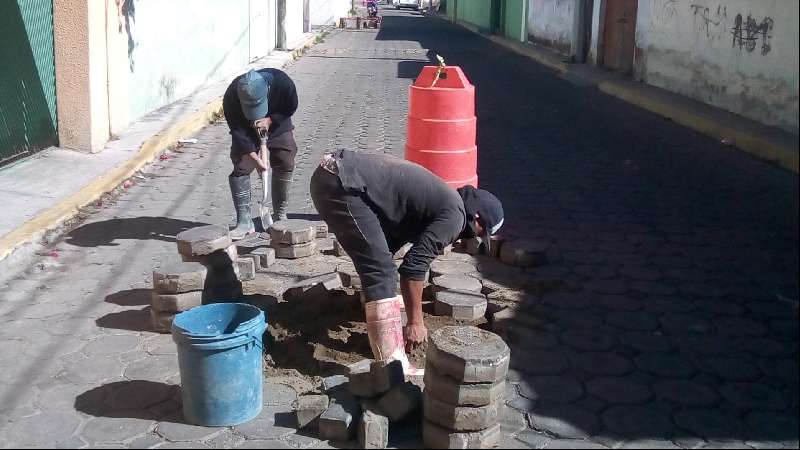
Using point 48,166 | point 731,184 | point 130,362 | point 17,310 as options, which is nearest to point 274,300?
point 130,362

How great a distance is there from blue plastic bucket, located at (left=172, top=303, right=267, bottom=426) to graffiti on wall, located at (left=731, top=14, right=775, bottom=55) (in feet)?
8.52

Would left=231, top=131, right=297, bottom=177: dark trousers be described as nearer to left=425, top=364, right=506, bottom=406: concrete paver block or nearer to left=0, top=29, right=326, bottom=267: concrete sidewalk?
left=0, top=29, right=326, bottom=267: concrete sidewalk

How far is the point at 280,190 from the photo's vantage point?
6.60 meters

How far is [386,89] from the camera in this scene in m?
16.3

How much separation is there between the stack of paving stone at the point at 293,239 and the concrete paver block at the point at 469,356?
249 cm

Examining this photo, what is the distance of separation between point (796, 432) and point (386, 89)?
13.3 m

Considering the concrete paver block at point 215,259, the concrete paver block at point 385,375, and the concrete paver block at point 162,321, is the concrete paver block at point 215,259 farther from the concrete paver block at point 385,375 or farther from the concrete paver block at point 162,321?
the concrete paver block at point 385,375

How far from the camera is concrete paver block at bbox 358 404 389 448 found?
3.46 meters

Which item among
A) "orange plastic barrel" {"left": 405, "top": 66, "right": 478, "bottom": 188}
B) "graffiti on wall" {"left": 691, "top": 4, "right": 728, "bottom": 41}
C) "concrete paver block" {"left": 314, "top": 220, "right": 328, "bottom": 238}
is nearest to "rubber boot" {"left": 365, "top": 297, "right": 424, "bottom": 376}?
"concrete paver block" {"left": 314, "top": 220, "right": 328, "bottom": 238}

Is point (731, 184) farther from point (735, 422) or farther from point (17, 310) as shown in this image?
point (17, 310)

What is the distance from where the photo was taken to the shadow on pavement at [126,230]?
6.64 meters

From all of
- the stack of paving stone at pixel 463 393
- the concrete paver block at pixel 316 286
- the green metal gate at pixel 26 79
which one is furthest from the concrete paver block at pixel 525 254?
the green metal gate at pixel 26 79

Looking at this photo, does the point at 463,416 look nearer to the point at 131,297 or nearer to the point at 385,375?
the point at 385,375

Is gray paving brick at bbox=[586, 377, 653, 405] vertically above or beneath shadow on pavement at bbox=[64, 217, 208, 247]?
beneath
